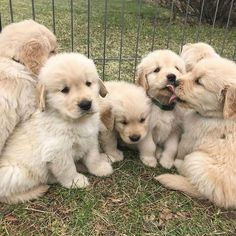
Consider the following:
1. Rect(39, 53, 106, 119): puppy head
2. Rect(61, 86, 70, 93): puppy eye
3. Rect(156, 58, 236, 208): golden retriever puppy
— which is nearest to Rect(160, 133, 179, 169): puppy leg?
Rect(156, 58, 236, 208): golden retriever puppy

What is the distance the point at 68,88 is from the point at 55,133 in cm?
38

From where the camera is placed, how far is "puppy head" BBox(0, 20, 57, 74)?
333 centimetres

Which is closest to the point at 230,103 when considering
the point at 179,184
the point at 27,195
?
the point at 179,184

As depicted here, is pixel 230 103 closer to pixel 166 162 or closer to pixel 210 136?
pixel 210 136

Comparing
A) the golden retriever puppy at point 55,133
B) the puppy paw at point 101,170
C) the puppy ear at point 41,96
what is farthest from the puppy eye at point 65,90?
the puppy paw at point 101,170

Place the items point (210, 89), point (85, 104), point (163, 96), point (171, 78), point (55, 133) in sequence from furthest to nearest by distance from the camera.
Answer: point (163, 96), point (171, 78), point (210, 89), point (55, 133), point (85, 104)

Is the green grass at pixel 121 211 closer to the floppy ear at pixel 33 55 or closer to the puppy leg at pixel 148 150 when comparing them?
the puppy leg at pixel 148 150

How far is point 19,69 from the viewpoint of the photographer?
332cm

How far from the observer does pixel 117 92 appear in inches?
139

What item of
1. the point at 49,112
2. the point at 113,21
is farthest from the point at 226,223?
the point at 113,21

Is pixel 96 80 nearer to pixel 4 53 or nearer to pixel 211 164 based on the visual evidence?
pixel 4 53

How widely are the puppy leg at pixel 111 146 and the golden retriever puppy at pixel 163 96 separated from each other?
36 centimetres

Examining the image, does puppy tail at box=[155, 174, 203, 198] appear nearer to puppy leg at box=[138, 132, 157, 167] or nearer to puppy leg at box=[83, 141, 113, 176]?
puppy leg at box=[138, 132, 157, 167]

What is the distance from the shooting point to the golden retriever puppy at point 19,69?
3.19 m
